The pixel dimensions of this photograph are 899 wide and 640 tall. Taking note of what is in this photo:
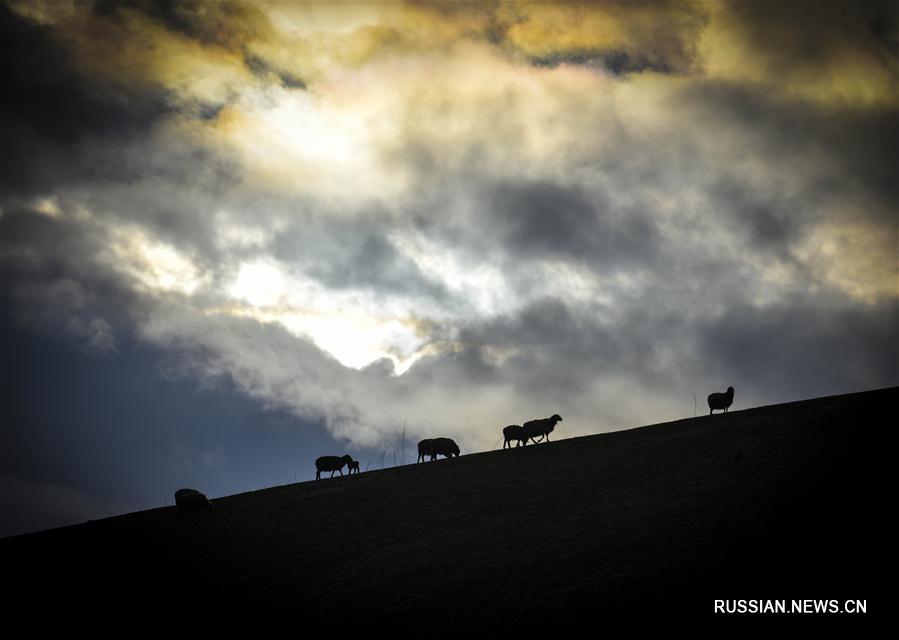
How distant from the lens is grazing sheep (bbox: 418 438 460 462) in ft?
148

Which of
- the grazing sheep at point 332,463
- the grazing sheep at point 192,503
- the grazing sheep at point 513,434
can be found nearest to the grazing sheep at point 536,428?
the grazing sheep at point 513,434

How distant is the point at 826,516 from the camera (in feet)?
58.3

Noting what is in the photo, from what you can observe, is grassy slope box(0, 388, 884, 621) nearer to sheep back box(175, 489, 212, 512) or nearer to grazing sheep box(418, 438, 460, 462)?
sheep back box(175, 489, 212, 512)

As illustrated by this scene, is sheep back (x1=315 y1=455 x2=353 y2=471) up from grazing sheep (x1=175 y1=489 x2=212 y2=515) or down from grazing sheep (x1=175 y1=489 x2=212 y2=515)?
up

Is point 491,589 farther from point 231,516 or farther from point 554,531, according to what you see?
point 231,516

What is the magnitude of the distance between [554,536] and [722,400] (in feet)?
73.4

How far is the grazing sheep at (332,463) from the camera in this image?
49406mm

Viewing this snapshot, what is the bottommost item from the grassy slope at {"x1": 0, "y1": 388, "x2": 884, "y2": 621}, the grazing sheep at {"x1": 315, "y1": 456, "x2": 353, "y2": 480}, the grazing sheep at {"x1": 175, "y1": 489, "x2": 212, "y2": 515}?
the grassy slope at {"x1": 0, "y1": 388, "x2": 884, "y2": 621}

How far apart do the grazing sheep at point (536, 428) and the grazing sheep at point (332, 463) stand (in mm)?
16813

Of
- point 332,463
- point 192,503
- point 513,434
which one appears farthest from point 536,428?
point 192,503

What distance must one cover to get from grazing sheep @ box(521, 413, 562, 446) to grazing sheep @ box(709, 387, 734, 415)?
1111 centimetres

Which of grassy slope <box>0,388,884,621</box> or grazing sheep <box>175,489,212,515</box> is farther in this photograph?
grazing sheep <box>175,489,212,515</box>

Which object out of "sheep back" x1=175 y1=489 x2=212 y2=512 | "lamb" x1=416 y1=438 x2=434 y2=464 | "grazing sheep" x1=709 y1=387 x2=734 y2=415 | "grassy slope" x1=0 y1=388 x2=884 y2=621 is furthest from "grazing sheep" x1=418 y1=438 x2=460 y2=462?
"grazing sheep" x1=709 y1=387 x2=734 y2=415

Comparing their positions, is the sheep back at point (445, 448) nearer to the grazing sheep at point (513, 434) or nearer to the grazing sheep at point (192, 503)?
the grazing sheep at point (513, 434)
